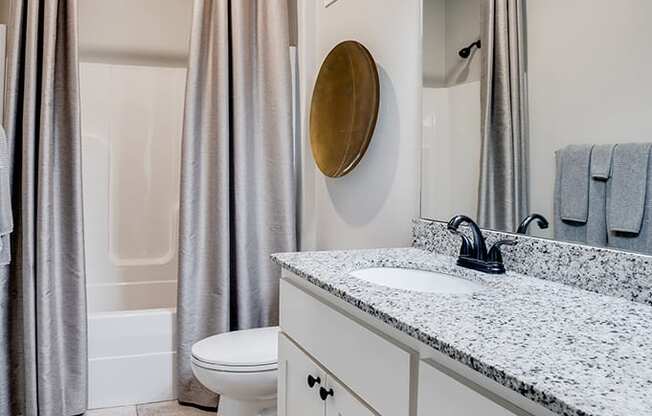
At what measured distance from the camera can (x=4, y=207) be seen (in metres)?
1.96

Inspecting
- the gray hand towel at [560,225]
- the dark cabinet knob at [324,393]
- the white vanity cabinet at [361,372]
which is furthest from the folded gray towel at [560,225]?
the dark cabinet knob at [324,393]

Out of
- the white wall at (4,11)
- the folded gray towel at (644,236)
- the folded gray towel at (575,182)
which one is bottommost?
the folded gray towel at (644,236)

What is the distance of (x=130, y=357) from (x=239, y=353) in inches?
28.9

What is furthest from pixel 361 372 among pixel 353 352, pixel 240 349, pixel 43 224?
pixel 43 224

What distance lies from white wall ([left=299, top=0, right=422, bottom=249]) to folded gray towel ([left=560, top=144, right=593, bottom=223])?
2.11 ft

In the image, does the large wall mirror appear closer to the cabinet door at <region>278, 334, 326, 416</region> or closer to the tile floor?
the cabinet door at <region>278, 334, 326, 416</region>

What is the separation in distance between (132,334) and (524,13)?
6.56ft

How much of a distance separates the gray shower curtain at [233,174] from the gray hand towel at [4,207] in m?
0.67

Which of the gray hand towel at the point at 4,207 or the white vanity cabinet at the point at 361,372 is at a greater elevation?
the gray hand towel at the point at 4,207

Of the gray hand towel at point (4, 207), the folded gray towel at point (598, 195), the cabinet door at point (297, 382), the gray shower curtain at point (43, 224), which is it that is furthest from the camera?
the gray shower curtain at point (43, 224)

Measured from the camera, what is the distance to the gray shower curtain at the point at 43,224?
216 cm

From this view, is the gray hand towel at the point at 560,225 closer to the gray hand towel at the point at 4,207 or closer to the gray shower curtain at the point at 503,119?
the gray shower curtain at the point at 503,119

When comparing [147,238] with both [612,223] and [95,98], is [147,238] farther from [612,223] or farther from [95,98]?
[612,223]

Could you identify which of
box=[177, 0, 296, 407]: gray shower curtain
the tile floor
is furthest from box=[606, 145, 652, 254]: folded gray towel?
the tile floor
